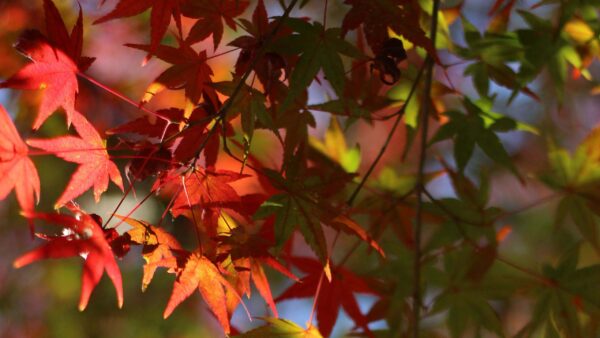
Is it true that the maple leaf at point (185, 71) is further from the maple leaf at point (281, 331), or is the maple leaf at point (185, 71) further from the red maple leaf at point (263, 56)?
the maple leaf at point (281, 331)

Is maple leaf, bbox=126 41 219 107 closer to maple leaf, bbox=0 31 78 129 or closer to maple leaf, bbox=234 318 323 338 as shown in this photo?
maple leaf, bbox=0 31 78 129

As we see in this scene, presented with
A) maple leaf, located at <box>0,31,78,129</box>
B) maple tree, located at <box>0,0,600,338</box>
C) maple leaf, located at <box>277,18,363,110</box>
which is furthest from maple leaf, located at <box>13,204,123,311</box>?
maple leaf, located at <box>277,18,363,110</box>

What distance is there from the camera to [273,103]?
2.71ft

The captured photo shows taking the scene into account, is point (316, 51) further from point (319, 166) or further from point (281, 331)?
point (319, 166)

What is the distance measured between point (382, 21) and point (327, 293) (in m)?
0.37

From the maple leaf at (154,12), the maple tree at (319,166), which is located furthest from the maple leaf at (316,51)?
the maple leaf at (154,12)

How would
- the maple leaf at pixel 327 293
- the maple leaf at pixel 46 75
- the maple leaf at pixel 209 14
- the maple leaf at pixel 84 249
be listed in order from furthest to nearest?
the maple leaf at pixel 327 293 → the maple leaf at pixel 209 14 → the maple leaf at pixel 46 75 → the maple leaf at pixel 84 249

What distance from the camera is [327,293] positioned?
96cm

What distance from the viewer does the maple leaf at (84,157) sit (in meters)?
0.70

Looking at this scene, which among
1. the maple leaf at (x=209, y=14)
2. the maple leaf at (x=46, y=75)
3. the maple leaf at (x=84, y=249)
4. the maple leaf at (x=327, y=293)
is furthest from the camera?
the maple leaf at (x=327, y=293)

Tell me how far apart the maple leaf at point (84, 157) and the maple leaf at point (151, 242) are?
0.15 ft

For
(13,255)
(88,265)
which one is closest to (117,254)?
(88,265)

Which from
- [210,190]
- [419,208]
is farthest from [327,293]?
[210,190]

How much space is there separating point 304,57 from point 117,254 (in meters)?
0.26
